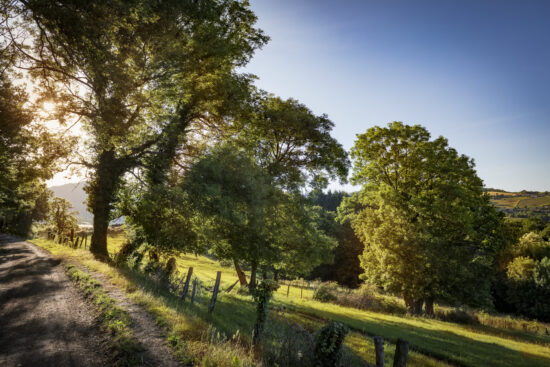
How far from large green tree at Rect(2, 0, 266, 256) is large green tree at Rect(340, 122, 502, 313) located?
1623 cm

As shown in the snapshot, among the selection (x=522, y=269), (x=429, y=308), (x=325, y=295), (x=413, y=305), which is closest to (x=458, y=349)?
(x=429, y=308)

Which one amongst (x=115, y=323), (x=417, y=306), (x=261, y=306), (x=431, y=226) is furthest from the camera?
(x=417, y=306)

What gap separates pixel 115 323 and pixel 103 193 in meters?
13.9

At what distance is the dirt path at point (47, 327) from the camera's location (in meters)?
6.00

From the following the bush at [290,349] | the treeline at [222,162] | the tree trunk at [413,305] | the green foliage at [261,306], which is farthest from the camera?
the tree trunk at [413,305]

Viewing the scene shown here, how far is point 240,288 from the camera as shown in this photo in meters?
27.1

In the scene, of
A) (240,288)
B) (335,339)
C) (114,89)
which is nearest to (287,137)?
(114,89)

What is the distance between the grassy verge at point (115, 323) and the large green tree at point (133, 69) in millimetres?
7261

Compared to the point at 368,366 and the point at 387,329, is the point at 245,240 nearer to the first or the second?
the point at 387,329

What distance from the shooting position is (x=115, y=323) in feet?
25.7

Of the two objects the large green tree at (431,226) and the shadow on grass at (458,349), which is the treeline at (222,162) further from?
the shadow on grass at (458,349)

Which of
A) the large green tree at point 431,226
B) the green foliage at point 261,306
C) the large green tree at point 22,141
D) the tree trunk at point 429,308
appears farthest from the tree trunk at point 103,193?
the tree trunk at point 429,308

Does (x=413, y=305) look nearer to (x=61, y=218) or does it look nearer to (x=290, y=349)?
(x=290, y=349)

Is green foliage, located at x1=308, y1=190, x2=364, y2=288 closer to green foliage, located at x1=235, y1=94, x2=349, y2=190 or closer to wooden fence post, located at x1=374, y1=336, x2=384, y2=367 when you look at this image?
green foliage, located at x1=235, y1=94, x2=349, y2=190
